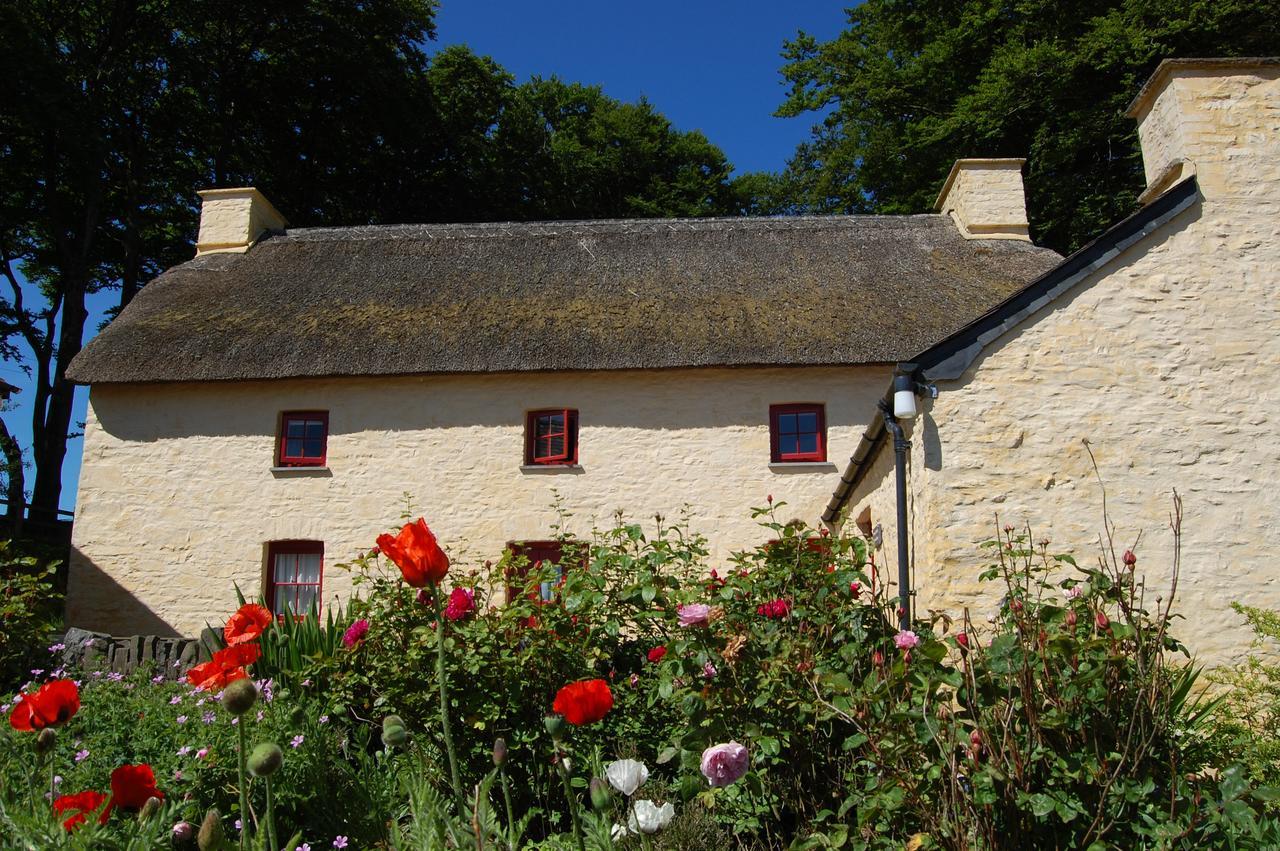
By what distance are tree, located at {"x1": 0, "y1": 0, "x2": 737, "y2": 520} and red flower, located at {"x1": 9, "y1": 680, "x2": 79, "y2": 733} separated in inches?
649

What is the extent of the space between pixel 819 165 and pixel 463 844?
932 inches

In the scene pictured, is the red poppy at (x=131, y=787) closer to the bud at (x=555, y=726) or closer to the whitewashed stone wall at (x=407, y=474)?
the bud at (x=555, y=726)

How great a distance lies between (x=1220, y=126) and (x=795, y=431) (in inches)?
236

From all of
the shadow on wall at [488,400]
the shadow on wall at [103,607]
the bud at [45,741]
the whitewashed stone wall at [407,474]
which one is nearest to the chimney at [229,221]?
the shadow on wall at [488,400]

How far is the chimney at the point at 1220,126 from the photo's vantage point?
19.4 feet

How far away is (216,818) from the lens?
1961 mm

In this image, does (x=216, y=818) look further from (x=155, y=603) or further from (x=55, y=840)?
(x=155, y=603)

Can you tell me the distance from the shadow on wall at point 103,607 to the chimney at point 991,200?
12.7 metres

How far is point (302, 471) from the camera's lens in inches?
451

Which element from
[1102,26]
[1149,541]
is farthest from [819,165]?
[1149,541]

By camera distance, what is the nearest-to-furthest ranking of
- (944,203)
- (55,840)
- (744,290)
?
(55,840) < (744,290) < (944,203)

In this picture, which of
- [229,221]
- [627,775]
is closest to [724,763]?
[627,775]

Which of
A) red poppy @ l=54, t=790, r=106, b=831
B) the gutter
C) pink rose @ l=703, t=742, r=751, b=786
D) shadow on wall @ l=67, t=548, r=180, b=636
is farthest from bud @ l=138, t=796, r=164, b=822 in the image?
shadow on wall @ l=67, t=548, r=180, b=636

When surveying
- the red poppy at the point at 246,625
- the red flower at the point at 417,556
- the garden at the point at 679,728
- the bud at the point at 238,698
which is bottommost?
the garden at the point at 679,728
